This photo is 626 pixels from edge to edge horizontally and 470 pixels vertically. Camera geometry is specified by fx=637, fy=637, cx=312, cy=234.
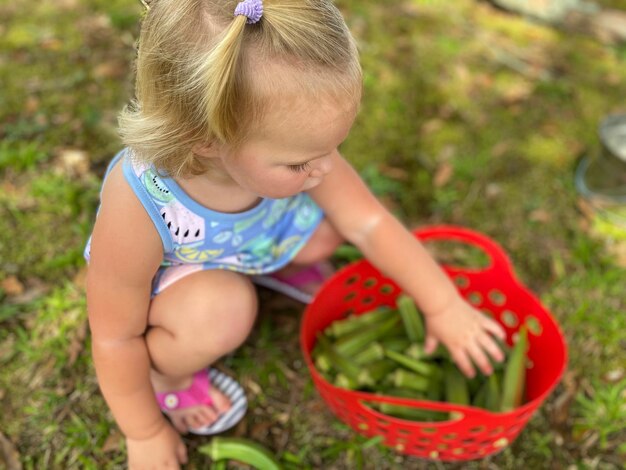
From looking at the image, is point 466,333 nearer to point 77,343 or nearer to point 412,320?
point 412,320

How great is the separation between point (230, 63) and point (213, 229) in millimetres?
650

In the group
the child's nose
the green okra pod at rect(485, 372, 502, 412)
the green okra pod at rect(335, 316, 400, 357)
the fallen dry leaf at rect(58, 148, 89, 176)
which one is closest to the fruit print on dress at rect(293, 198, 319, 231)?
the green okra pod at rect(335, 316, 400, 357)

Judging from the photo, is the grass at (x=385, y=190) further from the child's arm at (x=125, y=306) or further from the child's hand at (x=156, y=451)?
the child's arm at (x=125, y=306)

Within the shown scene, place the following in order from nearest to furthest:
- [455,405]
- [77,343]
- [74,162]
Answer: [455,405] < [77,343] < [74,162]

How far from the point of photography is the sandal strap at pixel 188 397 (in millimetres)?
2043

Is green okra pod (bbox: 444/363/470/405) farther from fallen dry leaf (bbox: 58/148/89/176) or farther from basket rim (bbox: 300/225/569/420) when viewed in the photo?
fallen dry leaf (bbox: 58/148/89/176)

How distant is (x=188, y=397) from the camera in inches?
80.9

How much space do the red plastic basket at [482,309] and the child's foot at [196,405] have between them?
315 millimetres

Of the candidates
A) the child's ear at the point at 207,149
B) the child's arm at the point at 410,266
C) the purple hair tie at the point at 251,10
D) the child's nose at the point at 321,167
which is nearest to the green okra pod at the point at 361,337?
the child's arm at the point at 410,266

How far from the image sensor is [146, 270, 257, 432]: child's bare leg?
5.90ft

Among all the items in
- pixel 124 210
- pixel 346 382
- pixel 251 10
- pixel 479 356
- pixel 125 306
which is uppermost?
pixel 251 10

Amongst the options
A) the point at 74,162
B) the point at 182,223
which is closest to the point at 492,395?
the point at 182,223

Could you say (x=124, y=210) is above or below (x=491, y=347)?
above

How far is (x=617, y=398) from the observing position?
2215 millimetres
